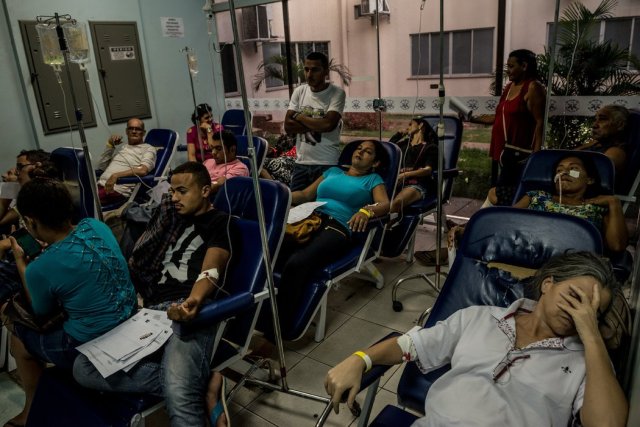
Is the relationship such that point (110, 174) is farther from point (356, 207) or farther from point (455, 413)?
point (455, 413)

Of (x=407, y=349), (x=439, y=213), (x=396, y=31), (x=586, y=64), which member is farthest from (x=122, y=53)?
(x=407, y=349)

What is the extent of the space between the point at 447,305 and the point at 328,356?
2.94 ft

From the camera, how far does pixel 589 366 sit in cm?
112

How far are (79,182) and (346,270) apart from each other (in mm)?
1754

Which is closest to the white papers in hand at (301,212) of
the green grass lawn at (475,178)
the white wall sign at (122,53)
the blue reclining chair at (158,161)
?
the blue reclining chair at (158,161)

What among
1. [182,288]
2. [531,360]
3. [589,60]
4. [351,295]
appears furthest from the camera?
[589,60]

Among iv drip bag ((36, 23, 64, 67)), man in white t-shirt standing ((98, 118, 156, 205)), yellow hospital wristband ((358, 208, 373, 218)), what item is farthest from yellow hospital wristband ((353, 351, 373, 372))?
man in white t-shirt standing ((98, 118, 156, 205))

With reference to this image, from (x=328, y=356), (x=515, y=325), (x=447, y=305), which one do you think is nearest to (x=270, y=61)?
(x=328, y=356)

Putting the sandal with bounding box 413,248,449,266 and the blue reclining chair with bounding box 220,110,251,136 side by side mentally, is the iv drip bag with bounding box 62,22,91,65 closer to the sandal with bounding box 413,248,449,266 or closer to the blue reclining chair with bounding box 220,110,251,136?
the blue reclining chair with bounding box 220,110,251,136

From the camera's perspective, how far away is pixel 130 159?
4.02 m

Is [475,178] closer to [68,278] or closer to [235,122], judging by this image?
[235,122]

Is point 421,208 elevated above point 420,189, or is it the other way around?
point 420,189

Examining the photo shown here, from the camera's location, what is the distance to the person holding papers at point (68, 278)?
1.57 meters

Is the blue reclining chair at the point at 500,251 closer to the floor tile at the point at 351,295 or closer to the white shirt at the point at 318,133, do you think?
the floor tile at the point at 351,295
